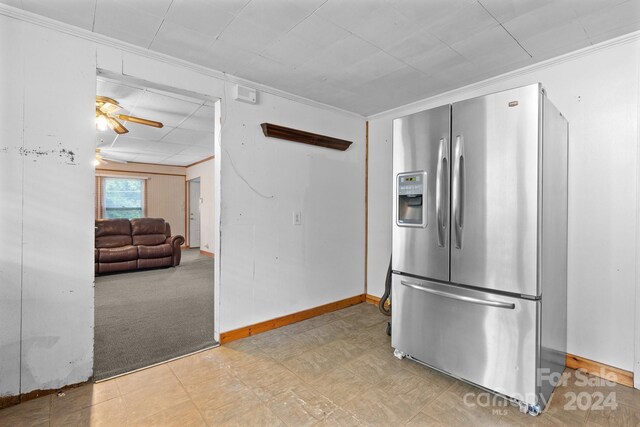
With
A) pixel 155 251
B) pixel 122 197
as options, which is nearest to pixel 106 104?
pixel 155 251

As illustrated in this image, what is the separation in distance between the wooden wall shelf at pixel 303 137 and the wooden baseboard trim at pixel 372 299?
186cm

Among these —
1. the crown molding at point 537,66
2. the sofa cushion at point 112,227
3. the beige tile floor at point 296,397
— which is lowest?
the beige tile floor at point 296,397

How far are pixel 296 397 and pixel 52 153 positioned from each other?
2.20 m

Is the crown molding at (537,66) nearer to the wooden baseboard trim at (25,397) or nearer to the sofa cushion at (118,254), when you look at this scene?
the wooden baseboard trim at (25,397)

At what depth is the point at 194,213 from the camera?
8.89 metres

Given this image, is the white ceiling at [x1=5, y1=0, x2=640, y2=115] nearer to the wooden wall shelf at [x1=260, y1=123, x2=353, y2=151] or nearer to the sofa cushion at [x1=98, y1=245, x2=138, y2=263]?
the wooden wall shelf at [x1=260, y1=123, x2=353, y2=151]

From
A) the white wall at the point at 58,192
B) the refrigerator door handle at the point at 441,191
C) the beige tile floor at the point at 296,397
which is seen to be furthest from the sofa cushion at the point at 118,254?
the refrigerator door handle at the point at 441,191

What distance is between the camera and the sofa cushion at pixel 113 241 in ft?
18.2

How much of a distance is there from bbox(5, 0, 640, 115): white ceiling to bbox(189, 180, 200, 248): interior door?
6.84m

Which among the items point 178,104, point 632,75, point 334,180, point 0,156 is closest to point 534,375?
point 632,75

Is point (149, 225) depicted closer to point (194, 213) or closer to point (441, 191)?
point (194, 213)

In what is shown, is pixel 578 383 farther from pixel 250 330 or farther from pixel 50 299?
pixel 50 299

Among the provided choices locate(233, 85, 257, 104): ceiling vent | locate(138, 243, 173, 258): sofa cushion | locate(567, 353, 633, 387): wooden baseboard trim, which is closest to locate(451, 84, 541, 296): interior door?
locate(567, 353, 633, 387): wooden baseboard trim

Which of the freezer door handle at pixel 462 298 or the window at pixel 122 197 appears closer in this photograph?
the freezer door handle at pixel 462 298
